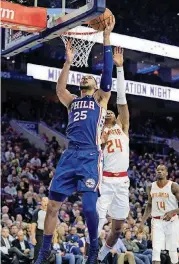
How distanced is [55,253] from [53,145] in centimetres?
1174

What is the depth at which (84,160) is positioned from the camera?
567 centimetres

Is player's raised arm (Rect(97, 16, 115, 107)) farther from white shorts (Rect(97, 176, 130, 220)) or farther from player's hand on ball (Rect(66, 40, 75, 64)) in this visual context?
white shorts (Rect(97, 176, 130, 220))

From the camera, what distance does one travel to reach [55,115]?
87.9ft

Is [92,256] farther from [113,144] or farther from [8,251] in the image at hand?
[8,251]

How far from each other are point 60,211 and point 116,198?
7.17m

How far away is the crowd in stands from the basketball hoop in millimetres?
3481

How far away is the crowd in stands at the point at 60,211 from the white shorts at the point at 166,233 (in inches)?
59.2

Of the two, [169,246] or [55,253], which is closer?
[169,246]

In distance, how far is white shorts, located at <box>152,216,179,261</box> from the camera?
859 cm

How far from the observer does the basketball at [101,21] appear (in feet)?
21.0

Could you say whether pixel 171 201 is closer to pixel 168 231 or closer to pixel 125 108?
pixel 168 231

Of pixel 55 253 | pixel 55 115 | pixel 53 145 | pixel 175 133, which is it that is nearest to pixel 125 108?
pixel 55 253

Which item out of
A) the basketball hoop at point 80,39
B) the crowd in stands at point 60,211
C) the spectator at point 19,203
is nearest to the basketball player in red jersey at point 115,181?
the basketball hoop at point 80,39

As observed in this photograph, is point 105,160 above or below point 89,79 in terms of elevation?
below
